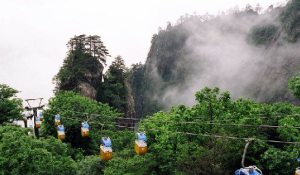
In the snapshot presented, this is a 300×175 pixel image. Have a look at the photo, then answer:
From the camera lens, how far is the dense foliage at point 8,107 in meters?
23.4

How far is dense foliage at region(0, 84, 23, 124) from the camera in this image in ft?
76.8

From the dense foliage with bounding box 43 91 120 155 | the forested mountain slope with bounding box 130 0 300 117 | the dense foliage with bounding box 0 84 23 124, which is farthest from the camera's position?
the forested mountain slope with bounding box 130 0 300 117

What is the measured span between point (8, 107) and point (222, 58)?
87.2m

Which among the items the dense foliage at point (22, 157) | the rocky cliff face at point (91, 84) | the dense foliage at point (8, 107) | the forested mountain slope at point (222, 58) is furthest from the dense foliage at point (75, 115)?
the forested mountain slope at point (222, 58)

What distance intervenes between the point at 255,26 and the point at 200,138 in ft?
266

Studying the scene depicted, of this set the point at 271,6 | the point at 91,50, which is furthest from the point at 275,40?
the point at 91,50

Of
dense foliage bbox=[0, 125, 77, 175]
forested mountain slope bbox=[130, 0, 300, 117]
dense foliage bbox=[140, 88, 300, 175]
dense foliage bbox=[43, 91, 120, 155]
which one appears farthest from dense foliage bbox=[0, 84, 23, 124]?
forested mountain slope bbox=[130, 0, 300, 117]

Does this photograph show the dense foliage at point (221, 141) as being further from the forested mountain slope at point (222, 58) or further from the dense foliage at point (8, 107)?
the forested mountain slope at point (222, 58)

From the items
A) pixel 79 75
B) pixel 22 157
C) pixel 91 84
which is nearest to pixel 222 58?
pixel 91 84

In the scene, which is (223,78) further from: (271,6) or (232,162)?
(232,162)

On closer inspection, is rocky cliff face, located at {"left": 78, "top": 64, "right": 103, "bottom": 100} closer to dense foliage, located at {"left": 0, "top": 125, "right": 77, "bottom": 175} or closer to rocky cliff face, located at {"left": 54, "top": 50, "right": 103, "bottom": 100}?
rocky cliff face, located at {"left": 54, "top": 50, "right": 103, "bottom": 100}

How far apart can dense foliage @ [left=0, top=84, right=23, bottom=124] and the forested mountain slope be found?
52226 millimetres

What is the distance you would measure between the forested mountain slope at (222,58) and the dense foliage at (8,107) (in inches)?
2056

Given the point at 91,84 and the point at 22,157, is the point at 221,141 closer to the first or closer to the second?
the point at 22,157
